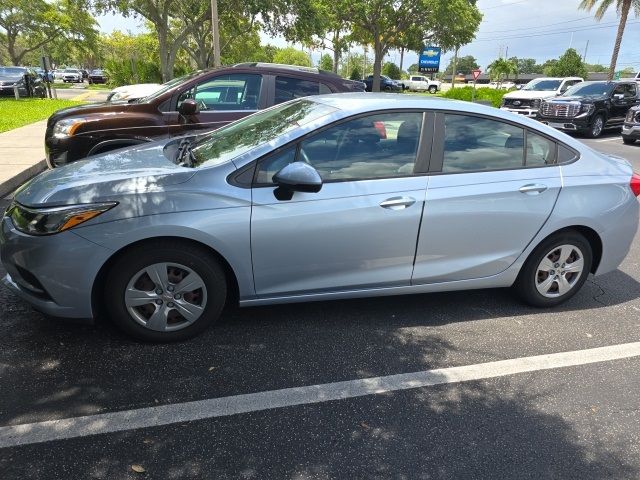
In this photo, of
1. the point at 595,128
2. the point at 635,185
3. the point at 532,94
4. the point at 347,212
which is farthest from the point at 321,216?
the point at 532,94

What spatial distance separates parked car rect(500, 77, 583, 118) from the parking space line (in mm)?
15703

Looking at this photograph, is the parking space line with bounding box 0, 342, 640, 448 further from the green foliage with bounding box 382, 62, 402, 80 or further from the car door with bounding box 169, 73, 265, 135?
the green foliage with bounding box 382, 62, 402, 80

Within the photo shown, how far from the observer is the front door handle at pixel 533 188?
11.7 feet

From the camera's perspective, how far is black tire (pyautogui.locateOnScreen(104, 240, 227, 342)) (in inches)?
117

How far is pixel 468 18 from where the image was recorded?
32500 mm

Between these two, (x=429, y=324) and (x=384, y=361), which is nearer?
(x=384, y=361)

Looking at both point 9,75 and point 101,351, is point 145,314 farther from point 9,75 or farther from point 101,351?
point 9,75

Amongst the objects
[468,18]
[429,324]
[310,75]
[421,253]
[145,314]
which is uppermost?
[468,18]

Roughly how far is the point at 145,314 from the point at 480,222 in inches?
92.7

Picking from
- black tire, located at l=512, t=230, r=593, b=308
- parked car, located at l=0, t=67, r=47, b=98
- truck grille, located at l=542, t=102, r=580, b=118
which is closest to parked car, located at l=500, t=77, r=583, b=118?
truck grille, located at l=542, t=102, r=580, b=118

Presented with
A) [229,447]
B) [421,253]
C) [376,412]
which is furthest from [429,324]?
[229,447]

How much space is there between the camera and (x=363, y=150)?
3.38 m

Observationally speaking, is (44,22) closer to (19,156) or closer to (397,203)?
(19,156)

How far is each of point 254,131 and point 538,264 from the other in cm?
240
